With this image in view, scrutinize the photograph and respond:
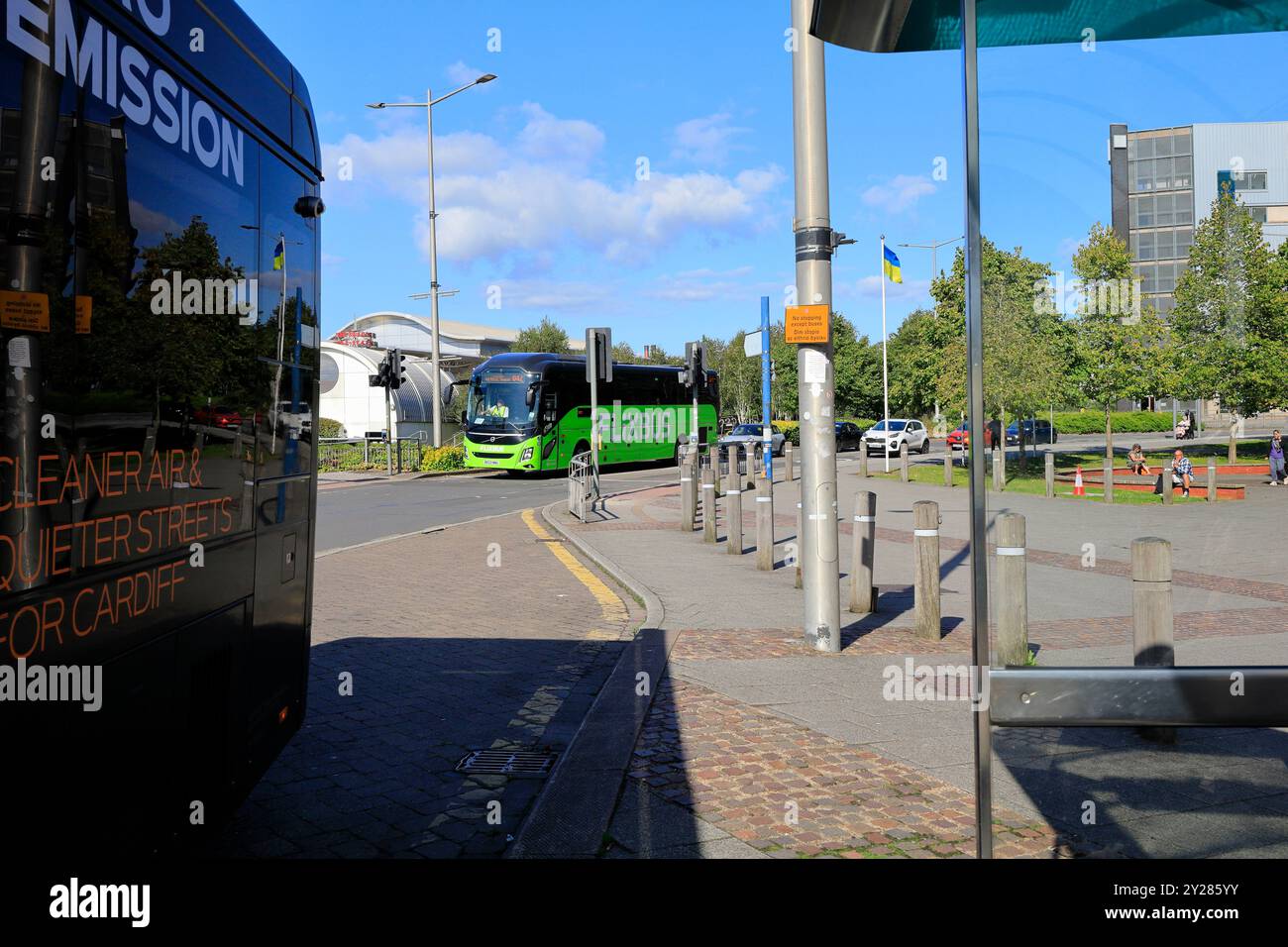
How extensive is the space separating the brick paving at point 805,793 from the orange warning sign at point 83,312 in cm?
288

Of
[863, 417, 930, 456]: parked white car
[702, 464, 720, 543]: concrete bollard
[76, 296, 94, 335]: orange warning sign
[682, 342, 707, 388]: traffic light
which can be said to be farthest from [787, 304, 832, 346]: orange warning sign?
[863, 417, 930, 456]: parked white car

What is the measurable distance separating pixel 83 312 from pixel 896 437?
44.7m

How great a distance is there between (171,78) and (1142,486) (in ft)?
10.3

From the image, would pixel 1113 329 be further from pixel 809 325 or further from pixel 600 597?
pixel 600 597

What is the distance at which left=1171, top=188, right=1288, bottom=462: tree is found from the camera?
2779 mm

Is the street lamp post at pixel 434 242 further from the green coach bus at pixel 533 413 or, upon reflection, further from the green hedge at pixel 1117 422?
the green hedge at pixel 1117 422

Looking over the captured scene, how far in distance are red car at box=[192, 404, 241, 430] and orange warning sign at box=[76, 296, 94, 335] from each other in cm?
75

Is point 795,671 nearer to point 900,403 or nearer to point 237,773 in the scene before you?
point 237,773

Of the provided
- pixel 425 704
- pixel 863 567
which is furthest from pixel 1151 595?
pixel 863 567

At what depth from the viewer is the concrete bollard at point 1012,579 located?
4965mm

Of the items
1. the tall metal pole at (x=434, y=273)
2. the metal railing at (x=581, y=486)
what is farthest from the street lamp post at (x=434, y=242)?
the metal railing at (x=581, y=486)

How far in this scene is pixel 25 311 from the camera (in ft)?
7.93

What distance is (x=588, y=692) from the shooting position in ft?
22.8

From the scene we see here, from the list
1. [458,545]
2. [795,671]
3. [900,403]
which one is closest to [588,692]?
[795,671]
